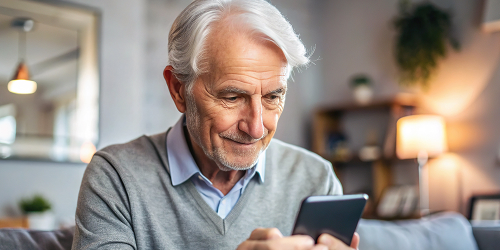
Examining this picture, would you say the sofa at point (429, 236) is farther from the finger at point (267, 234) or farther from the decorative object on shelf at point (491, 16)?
the decorative object on shelf at point (491, 16)

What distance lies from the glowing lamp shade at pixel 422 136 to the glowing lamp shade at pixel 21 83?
283 centimetres

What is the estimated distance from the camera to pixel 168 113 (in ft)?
12.8

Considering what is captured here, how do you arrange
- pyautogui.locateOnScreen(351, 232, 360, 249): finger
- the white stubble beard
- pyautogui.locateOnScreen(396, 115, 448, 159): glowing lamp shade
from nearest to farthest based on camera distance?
pyautogui.locateOnScreen(351, 232, 360, 249): finger
the white stubble beard
pyautogui.locateOnScreen(396, 115, 448, 159): glowing lamp shade

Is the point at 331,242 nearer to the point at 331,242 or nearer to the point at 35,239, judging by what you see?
the point at 331,242

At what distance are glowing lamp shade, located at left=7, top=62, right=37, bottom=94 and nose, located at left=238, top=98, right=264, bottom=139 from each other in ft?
7.70

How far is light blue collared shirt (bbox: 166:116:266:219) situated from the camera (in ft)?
3.92

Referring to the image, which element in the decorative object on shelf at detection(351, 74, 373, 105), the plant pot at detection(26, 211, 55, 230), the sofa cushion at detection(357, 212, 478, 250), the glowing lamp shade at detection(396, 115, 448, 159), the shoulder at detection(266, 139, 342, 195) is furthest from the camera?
the decorative object on shelf at detection(351, 74, 373, 105)

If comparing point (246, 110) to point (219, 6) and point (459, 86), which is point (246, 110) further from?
point (459, 86)

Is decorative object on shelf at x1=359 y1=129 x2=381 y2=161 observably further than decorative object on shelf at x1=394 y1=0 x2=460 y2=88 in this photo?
Yes

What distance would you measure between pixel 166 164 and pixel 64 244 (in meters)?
0.36

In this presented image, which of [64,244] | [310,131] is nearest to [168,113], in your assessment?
[310,131]

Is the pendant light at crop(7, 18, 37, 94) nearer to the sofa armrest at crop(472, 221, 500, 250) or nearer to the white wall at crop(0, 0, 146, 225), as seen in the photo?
the white wall at crop(0, 0, 146, 225)

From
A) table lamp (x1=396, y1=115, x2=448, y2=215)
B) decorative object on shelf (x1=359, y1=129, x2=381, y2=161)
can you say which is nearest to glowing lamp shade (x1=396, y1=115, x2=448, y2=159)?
table lamp (x1=396, y1=115, x2=448, y2=215)

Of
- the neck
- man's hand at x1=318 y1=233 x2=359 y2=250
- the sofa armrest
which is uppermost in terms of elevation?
the neck
